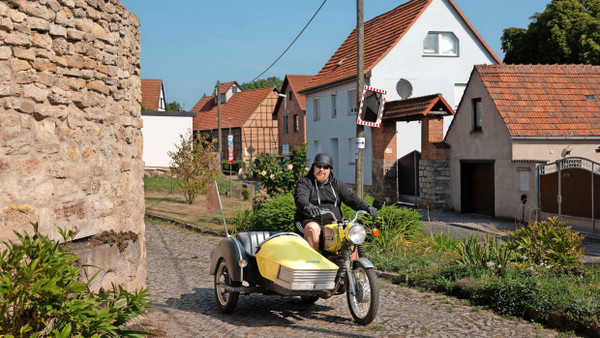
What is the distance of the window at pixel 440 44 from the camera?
109ft

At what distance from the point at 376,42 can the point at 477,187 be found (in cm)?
1365

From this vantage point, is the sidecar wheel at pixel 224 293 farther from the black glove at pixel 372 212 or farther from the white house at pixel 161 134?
the white house at pixel 161 134

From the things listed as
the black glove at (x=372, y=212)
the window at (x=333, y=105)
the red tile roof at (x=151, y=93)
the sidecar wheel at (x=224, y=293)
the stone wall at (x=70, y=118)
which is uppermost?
the red tile roof at (x=151, y=93)

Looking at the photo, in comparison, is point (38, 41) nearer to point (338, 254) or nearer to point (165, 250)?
point (338, 254)

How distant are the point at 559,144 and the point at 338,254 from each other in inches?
623

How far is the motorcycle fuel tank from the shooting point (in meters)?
6.65

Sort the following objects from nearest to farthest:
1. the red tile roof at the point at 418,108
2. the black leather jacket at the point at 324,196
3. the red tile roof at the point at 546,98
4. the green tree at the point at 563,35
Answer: the black leather jacket at the point at 324,196
the red tile roof at the point at 546,98
the red tile roof at the point at 418,108
the green tree at the point at 563,35

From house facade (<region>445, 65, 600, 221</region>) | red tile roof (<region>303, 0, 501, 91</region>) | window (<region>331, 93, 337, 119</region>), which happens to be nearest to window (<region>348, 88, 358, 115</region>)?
red tile roof (<region>303, 0, 501, 91</region>)

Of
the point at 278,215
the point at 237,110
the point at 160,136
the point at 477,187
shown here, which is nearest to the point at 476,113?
the point at 477,187

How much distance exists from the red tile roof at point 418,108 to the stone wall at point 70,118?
17661 mm

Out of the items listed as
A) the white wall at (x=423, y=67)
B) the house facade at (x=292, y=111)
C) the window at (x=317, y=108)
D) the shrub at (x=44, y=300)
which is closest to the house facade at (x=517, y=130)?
the white wall at (x=423, y=67)

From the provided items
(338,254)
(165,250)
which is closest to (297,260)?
(338,254)

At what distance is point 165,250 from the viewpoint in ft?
43.3

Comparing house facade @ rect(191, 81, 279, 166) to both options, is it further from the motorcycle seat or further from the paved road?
the motorcycle seat
